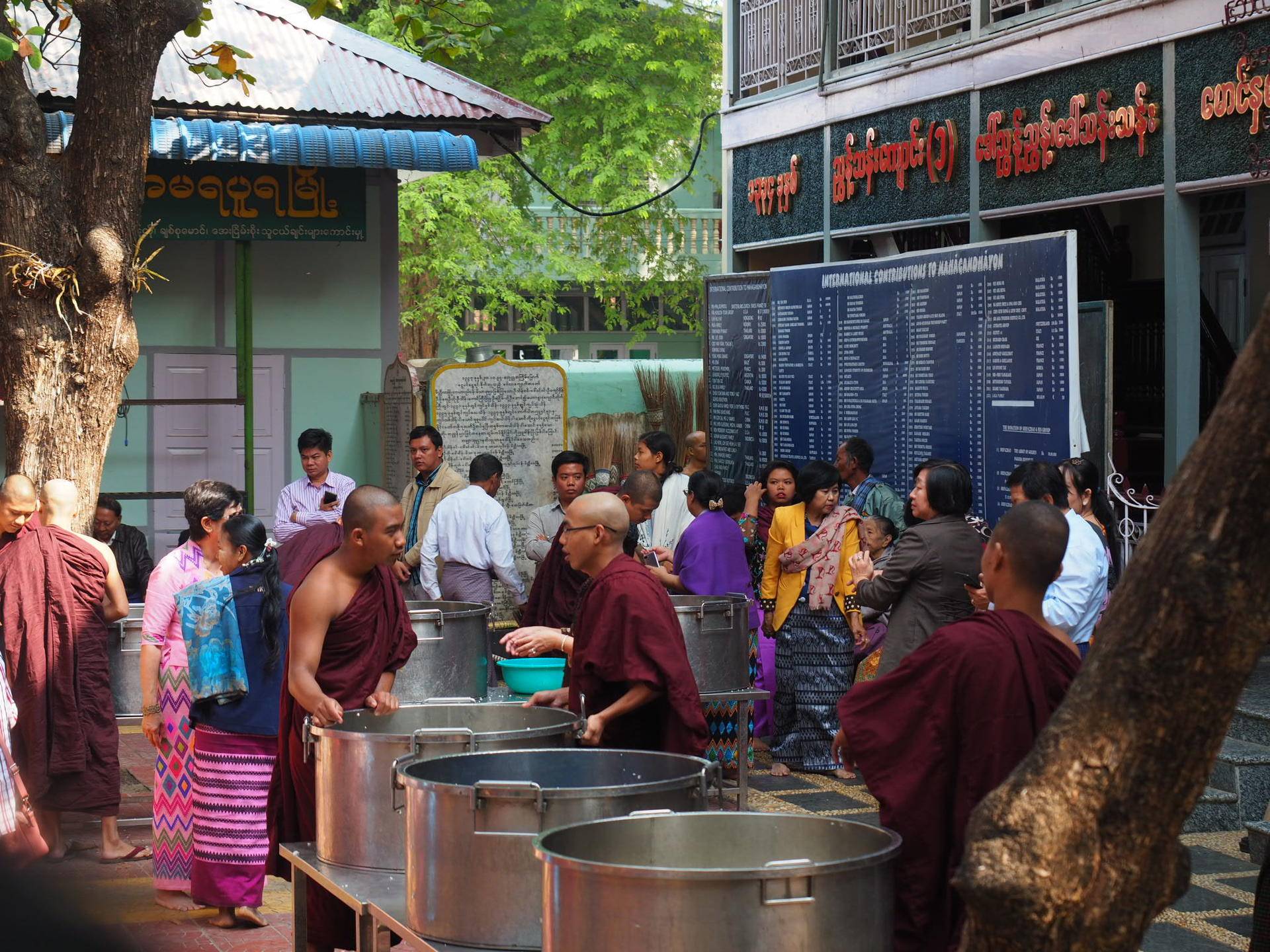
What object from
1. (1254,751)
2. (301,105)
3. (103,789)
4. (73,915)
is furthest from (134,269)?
(73,915)

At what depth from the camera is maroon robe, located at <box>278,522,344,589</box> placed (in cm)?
778

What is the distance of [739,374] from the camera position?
42.9 feet

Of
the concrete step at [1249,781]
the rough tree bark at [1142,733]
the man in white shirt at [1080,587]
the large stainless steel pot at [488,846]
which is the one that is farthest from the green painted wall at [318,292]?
the rough tree bark at [1142,733]

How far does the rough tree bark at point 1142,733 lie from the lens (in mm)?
2223

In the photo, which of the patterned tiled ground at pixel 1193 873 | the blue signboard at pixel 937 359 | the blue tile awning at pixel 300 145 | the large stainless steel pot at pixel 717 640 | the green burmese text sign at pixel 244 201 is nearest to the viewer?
the patterned tiled ground at pixel 1193 873

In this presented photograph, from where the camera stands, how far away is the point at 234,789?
7.01 metres

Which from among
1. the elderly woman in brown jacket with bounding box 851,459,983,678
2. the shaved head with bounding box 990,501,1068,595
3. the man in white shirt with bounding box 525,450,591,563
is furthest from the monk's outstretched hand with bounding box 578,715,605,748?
the man in white shirt with bounding box 525,450,591,563

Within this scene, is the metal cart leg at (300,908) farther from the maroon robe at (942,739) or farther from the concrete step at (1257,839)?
the concrete step at (1257,839)

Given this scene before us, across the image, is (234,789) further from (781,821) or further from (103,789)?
(781,821)

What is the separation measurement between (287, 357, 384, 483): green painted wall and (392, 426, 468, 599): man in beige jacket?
7.06 ft

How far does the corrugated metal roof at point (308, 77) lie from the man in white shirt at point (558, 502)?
3639mm

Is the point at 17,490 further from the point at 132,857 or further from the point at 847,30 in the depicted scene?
the point at 847,30

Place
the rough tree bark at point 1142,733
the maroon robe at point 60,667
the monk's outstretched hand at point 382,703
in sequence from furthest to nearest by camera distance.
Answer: the maroon robe at point 60,667, the monk's outstretched hand at point 382,703, the rough tree bark at point 1142,733

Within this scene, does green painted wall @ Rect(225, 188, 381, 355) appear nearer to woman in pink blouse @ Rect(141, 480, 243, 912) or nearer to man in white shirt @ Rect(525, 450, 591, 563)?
man in white shirt @ Rect(525, 450, 591, 563)
